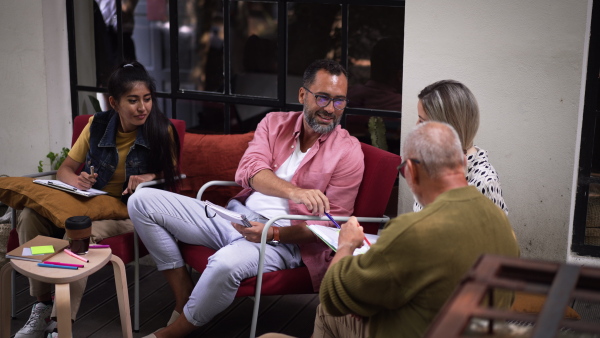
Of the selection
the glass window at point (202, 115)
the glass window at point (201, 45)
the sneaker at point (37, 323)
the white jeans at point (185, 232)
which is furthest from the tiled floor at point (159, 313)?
the glass window at point (201, 45)

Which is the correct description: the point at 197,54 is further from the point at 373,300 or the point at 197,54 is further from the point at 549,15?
the point at 373,300

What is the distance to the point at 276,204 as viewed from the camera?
3.34m

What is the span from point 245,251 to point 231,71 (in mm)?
1518

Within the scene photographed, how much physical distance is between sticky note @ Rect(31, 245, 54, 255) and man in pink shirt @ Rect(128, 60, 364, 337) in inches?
19.5

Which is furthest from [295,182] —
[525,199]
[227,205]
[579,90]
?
[579,90]

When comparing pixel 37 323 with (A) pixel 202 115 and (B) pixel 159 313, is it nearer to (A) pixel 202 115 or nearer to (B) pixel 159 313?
(B) pixel 159 313

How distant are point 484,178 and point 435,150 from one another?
0.87 m

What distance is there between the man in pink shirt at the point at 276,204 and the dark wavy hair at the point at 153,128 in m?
0.30

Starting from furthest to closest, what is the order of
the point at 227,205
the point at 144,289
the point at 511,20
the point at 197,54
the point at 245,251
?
1. the point at 197,54
2. the point at 144,289
3. the point at 227,205
4. the point at 511,20
5. the point at 245,251

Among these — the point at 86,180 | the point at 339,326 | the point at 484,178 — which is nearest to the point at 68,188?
the point at 86,180

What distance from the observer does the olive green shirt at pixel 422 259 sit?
1803 mm

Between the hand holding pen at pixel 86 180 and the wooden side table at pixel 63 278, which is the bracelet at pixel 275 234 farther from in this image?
the hand holding pen at pixel 86 180

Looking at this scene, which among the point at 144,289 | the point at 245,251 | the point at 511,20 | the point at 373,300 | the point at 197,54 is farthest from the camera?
the point at 197,54

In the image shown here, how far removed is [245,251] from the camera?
303 centimetres
